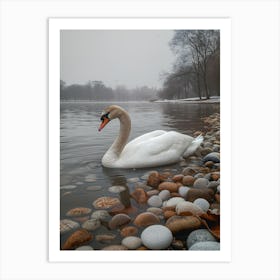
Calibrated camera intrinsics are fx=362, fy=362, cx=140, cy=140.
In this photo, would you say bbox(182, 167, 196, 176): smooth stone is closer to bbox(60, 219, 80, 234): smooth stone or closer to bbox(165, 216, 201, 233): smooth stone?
bbox(165, 216, 201, 233): smooth stone

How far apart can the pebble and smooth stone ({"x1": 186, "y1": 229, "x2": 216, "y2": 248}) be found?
15.7 inches

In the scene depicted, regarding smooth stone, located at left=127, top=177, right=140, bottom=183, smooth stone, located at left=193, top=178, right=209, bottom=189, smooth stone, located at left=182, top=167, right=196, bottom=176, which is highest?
smooth stone, located at left=182, top=167, right=196, bottom=176

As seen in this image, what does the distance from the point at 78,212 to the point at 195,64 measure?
0.99 metres

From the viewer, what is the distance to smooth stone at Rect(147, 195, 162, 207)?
1840 millimetres

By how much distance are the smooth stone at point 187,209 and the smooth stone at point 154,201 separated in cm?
9

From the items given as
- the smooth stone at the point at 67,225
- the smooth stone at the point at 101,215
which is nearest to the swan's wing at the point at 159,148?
the smooth stone at the point at 101,215

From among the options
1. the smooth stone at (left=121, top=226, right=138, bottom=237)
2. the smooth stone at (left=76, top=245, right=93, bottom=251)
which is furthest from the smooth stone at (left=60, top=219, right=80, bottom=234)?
the smooth stone at (left=121, top=226, right=138, bottom=237)

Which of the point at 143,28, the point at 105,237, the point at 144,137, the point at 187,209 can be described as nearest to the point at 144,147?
the point at 144,137

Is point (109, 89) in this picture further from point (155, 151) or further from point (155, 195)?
point (155, 195)

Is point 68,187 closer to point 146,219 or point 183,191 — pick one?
point 146,219
